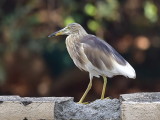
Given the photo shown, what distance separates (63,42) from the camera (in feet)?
30.3

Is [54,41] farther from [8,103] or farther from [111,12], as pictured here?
[8,103]

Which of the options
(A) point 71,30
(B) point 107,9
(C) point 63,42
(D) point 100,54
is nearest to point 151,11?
(B) point 107,9

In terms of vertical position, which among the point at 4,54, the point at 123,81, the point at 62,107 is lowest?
the point at 123,81

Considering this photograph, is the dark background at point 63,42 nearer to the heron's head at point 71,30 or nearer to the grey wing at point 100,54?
the heron's head at point 71,30

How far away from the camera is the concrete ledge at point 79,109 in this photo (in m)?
3.88

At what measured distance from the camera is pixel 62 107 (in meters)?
4.27

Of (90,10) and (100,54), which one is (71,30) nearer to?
(100,54)

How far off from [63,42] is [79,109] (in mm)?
4928

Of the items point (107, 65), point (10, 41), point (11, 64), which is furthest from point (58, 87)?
point (107, 65)

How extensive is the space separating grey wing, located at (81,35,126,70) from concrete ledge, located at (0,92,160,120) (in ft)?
1.20

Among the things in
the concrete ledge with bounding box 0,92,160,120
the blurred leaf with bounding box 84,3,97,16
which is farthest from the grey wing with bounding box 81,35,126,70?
the blurred leaf with bounding box 84,3,97,16

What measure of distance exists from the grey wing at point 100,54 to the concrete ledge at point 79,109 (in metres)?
0.36

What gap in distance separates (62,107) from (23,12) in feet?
16.3

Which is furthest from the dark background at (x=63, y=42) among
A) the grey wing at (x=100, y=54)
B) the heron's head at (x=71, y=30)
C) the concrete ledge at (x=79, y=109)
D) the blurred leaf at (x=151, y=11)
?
the concrete ledge at (x=79, y=109)
